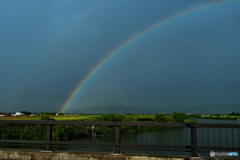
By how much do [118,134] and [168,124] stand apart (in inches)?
66.7

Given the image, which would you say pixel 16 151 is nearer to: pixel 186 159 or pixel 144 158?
pixel 144 158

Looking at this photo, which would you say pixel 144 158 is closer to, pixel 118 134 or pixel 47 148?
pixel 118 134

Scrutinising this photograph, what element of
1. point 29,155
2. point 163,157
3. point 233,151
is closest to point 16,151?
point 29,155

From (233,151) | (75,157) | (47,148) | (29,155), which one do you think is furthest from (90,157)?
(233,151)

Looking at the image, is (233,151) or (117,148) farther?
(117,148)

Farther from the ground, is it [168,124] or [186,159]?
[168,124]

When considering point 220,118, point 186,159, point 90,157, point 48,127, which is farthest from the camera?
point 220,118

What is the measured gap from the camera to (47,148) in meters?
7.27

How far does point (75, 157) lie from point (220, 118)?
651 ft

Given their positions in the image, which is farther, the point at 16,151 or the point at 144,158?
the point at 16,151

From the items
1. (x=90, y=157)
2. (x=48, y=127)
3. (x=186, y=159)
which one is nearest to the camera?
(x=186, y=159)

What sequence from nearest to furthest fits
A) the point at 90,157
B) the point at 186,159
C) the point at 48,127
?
the point at 186,159
the point at 90,157
the point at 48,127

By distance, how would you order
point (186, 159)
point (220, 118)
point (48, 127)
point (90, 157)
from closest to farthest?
point (186, 159) → point (90, 157) → point (48, 127) → point (220, 118)

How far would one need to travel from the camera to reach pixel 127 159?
666 cm
